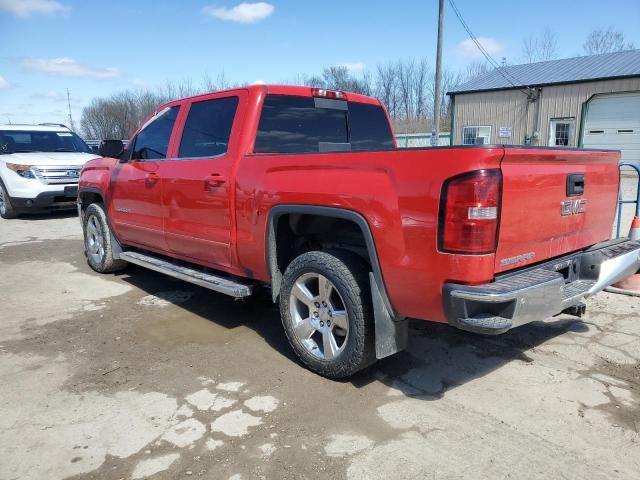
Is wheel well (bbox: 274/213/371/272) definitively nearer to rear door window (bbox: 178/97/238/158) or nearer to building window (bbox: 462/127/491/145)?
rear door window (bbox: 178/97/238/158)

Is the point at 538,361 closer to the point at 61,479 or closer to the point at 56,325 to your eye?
the point at 61,479

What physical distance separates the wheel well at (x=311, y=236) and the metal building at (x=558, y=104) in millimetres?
22331

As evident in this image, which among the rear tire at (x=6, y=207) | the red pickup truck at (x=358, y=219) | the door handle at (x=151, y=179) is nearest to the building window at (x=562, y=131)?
the red pickup truck at (x=358, y=219)

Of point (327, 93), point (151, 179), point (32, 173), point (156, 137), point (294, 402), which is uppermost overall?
point (327, 93)

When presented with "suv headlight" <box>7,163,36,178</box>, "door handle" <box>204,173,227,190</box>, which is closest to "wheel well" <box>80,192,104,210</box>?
"door handle" <box>204,173,227,190</box>

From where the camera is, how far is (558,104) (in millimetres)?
23531

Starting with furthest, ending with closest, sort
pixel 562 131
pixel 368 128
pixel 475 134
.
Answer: pixel 475 134 < pixel 562 131 < pixel 368 128

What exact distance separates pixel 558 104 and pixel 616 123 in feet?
8.92

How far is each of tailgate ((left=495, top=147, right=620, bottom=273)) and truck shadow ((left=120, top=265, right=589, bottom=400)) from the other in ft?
3.39

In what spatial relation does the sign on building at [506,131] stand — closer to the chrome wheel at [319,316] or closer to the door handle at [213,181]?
the door handle at [213,181]

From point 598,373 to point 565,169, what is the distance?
154cm

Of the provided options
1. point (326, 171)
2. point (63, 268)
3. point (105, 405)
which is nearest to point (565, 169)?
point (326, 171)

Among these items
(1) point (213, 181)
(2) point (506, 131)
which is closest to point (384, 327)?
(1) point (213, 181)

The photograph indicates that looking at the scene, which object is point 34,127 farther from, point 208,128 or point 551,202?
point 551,202
